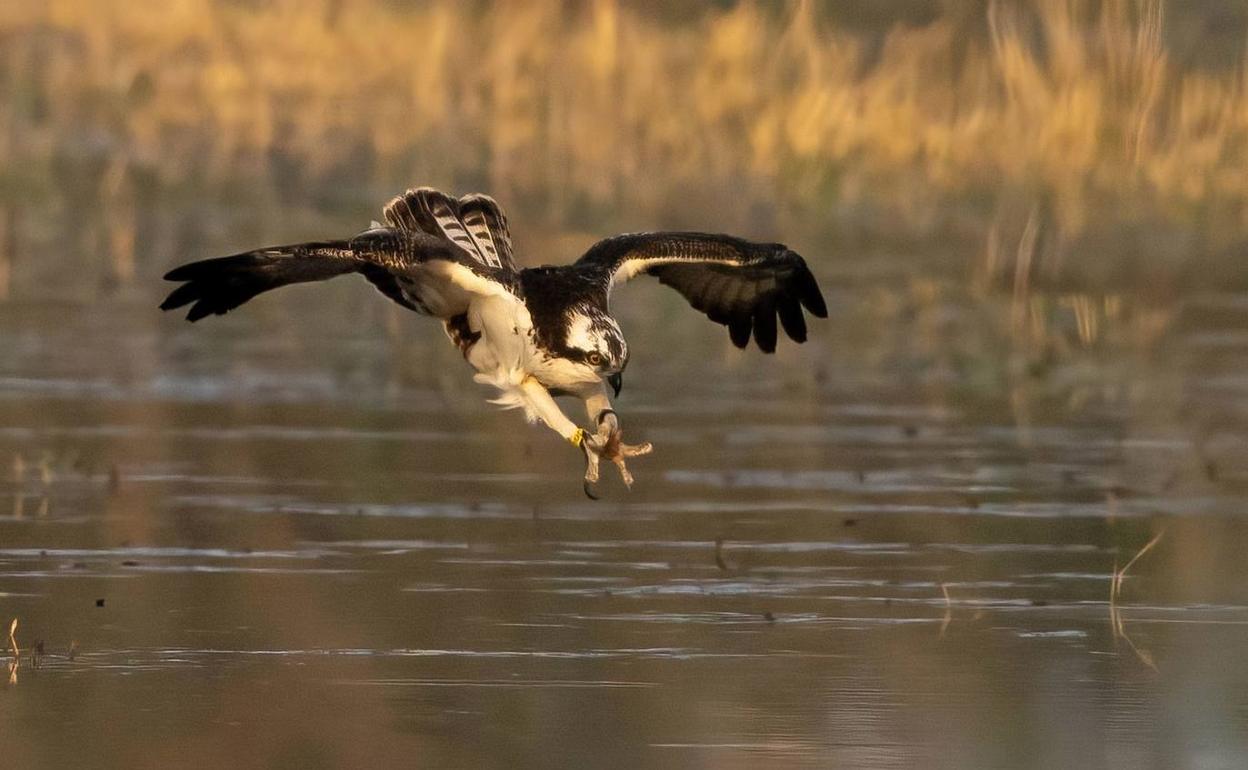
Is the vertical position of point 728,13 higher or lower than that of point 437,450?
higher

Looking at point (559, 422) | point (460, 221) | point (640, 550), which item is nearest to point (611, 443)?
point (559, 422)

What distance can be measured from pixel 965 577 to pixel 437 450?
364cm

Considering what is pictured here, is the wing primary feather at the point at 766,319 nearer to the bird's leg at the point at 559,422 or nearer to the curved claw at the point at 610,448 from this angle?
the bird's leg at the point at 559,422

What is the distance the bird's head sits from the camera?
416 inches

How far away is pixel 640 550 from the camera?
11688 millimetres

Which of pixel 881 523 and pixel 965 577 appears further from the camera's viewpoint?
pixel 881 523

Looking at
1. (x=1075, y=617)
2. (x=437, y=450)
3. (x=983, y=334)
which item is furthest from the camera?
(x=983, y=334)

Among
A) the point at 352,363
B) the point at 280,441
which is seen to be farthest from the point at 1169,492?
the point at 352,363

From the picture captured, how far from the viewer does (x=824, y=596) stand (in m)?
10.8

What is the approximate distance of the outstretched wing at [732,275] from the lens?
11656 millimetres

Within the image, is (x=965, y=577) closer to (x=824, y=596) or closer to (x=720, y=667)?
(x=824, y=596)

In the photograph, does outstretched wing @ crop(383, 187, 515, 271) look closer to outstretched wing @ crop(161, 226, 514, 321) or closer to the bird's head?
outstretched wing @ crop(161, 226, 514, 321)

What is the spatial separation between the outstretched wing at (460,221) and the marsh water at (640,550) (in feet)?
3.47

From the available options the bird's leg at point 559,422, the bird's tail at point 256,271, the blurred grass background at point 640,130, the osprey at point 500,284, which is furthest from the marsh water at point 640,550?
the blurred grass background at point 640,130
